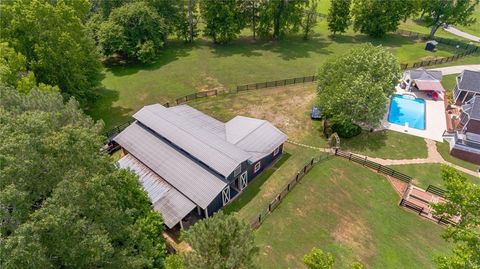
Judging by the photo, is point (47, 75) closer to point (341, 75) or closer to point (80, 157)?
point (80, 157)

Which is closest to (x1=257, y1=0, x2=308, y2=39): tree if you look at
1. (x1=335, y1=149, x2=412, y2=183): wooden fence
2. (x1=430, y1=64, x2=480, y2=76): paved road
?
(x1=430, y1=64, x2=480, y2=76): paved road

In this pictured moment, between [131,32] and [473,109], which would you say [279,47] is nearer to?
[131,32]

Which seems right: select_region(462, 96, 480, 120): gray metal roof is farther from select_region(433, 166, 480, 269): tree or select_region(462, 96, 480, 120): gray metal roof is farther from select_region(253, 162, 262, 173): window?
select_region(253, 162, 262, 173): window

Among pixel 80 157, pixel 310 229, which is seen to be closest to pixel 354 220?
pixel 310 229

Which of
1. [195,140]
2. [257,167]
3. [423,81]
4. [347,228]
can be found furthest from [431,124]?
[195,140]

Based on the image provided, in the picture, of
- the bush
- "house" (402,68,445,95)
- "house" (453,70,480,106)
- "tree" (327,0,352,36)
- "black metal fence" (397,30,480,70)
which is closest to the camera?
the bush
